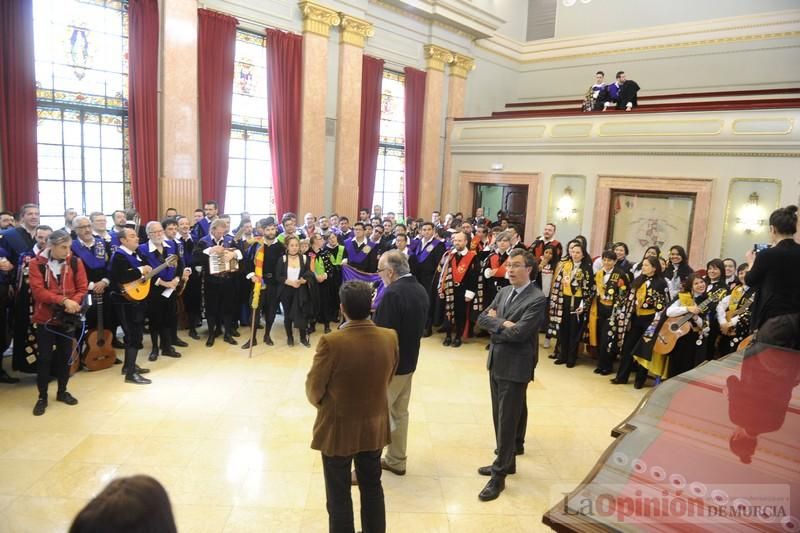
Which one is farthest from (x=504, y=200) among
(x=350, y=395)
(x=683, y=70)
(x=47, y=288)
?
(x=350, y=395)

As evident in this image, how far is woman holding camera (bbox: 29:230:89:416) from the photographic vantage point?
4848 millimetres

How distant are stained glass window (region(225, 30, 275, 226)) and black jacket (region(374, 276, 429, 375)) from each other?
7.83m

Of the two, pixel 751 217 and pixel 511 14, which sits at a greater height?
pixel 511 14

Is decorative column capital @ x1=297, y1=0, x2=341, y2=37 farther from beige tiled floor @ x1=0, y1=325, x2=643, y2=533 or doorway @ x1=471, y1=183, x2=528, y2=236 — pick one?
beige tiled floor @ x1=0, y1=325, x2=643, y2=533

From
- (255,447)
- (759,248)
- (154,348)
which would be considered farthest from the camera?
(154,348)

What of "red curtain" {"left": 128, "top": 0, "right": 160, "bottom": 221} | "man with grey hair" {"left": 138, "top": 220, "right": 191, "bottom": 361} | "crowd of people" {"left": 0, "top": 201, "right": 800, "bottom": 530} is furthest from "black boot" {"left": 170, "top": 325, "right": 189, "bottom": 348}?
"red curtain" {"left": 128, "top": 0, "right": 160, "bottom": 221}

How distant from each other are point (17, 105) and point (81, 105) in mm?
1103

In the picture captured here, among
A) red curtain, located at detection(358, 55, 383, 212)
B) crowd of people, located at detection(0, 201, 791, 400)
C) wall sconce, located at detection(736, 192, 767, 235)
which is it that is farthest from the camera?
red curtain, located at detection(358, 55, 383, 212)

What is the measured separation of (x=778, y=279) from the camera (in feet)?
13.3

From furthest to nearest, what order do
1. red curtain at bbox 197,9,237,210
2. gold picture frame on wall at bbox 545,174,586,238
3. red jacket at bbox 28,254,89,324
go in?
gold picture frame on wall at bbox 545,174,586,238 → red curtain at bbox 197,9,237,210 → red jacket at bbox 28,254,89,324

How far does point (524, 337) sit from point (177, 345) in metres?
5.25

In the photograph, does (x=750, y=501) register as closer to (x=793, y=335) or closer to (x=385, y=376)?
(x=385, y=376)

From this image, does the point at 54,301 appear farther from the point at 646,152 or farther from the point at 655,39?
the point at 655,39

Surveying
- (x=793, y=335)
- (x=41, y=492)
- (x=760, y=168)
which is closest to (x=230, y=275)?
(x=41, y=492)
